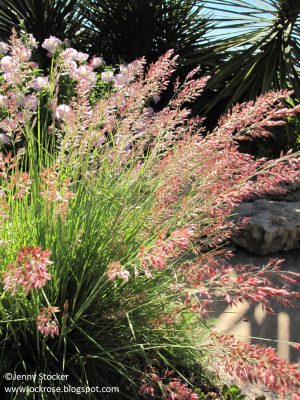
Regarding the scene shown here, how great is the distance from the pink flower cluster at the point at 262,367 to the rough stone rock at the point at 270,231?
2.75m

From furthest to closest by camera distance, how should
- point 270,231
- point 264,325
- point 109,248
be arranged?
1. point 270,231
2. point 264,325
3. point 109,248

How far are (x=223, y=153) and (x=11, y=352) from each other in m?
1.12

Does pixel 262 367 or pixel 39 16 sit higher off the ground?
pixel 39 16

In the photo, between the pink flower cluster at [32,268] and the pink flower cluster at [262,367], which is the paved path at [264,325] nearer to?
the pink flower cluster at [262,367]

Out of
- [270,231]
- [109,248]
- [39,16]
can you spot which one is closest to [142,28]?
[39,16]

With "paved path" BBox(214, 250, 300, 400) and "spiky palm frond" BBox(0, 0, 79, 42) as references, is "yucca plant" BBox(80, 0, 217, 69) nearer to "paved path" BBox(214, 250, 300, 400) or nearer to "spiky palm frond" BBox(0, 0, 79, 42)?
"spiky palm frond" BBox(0, 0, 79, 42)

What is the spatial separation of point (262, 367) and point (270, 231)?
9.92ft

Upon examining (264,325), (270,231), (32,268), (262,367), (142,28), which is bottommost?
(264,325)

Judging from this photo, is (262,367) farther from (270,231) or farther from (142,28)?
(142,28)

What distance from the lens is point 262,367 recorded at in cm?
100

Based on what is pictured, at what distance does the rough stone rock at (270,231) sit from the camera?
3.92 metres

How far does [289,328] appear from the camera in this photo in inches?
114

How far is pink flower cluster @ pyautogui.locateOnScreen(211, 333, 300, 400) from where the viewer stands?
94cm

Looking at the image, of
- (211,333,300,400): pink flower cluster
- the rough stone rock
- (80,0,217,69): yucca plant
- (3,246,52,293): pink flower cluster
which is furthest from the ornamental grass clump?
(80,0,217,69): yucca plant
